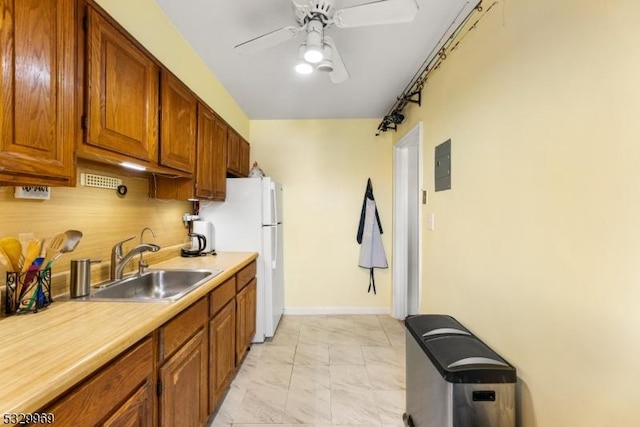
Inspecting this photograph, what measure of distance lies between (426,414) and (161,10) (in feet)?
8.84

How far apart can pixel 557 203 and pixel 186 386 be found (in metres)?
1.79

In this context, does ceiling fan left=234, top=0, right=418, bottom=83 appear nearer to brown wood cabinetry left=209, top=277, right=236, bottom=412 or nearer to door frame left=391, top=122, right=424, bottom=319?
brown wood cabinetry left=209, top=277, right=236, bottom=412

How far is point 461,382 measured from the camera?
4.01ft

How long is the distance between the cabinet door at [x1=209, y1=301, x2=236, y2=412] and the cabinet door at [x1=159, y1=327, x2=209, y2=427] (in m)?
0.08

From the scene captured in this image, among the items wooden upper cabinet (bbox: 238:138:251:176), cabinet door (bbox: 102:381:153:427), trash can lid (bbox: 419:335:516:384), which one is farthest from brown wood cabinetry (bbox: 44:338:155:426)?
wooden upper cabinet (bbox: 238:138:251:176)

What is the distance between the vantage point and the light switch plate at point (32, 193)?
119 cm

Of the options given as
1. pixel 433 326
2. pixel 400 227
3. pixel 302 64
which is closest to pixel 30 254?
pixel 302 64

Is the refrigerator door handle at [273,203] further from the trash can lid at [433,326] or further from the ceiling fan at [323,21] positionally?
the trash can lid at [433,326]

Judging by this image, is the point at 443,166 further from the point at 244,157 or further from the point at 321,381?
the point at 244,157

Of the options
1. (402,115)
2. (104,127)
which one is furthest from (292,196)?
(104,127)

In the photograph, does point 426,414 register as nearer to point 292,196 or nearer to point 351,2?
point 351,2

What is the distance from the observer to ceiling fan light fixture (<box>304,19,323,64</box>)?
1.47 metres

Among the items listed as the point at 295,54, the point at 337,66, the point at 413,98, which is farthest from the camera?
the point at 413,98

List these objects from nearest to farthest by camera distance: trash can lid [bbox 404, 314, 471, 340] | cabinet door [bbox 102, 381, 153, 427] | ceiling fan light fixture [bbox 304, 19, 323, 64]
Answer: cabinet door [bbox 102, 381, 153, 427], ceiling fan light fixture [bbox 304, 19, 323, 64], trash can lid [bbox 404, 314, 471, 340]
